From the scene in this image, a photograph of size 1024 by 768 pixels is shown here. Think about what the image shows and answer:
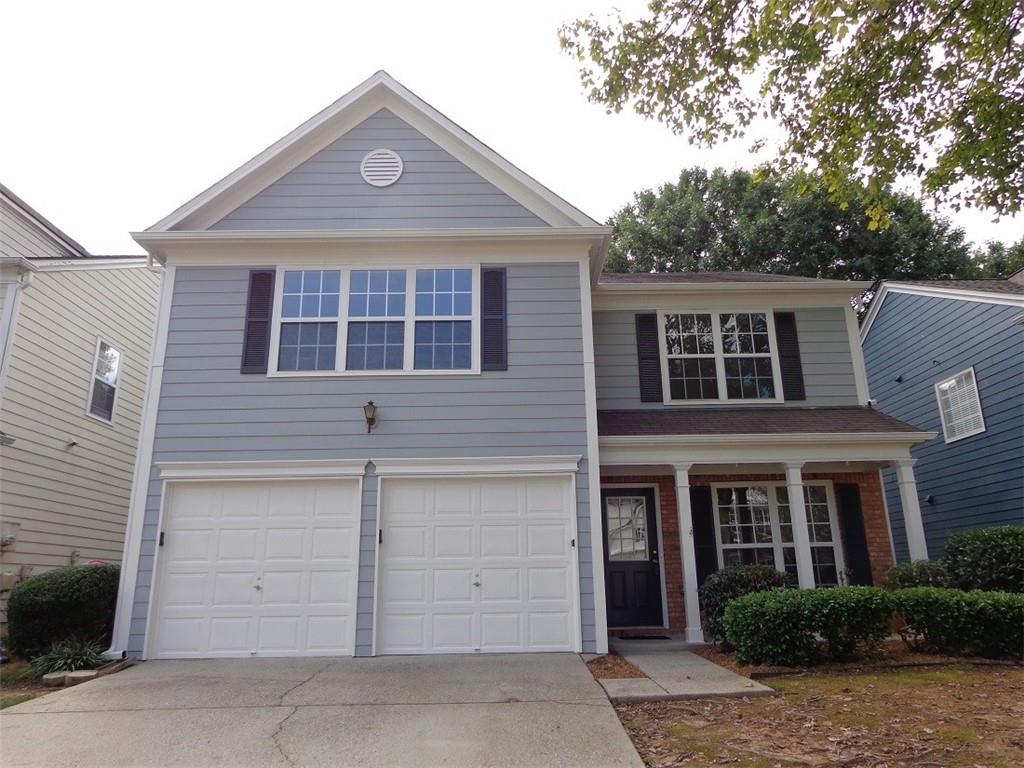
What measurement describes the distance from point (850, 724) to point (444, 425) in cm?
558

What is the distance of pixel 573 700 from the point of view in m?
6.11

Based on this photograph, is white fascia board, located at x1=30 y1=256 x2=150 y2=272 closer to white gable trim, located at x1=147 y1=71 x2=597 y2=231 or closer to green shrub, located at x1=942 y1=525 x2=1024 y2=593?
white gable trim, located at x1=147 y1=71 x2=597 y2=231

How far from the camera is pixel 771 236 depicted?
77.0 feet

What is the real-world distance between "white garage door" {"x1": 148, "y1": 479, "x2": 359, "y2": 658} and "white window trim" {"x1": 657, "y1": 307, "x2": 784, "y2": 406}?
5.26 m

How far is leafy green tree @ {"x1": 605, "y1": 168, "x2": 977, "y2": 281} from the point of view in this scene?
22438mm

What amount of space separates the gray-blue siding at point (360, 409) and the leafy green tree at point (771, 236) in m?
14.9

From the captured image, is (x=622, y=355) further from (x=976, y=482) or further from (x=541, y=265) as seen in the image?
(x=976, y=482)

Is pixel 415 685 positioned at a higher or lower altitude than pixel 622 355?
lower

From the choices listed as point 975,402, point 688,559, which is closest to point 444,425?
point 688,559

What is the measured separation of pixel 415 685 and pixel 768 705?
327 cm

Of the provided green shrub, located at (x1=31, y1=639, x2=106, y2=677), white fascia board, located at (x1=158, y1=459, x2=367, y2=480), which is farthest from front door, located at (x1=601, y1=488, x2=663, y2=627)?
green shrub, located at (x1=31, y1=639, x2=106, y2=677)

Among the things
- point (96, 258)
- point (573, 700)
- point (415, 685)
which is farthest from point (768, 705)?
point (96, 258)

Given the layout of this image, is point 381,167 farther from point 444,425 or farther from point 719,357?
point 719,357

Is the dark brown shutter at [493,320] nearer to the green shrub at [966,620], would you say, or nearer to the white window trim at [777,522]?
the white window trim at [777,522]
